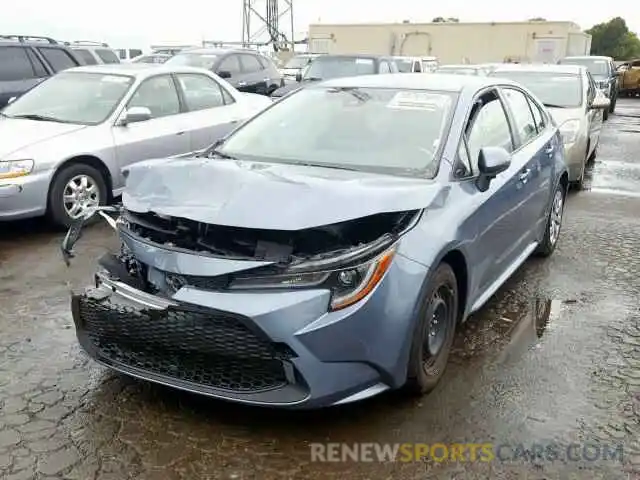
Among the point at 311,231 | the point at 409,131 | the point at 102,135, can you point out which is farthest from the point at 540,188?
the point at 102,135

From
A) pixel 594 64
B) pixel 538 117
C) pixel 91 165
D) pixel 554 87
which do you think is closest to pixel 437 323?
pixel 538 117

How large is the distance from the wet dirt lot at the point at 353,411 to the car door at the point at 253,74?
10505 mm

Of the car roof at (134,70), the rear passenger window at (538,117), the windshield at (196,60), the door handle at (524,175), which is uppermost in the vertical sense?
the car roof at (134,70)

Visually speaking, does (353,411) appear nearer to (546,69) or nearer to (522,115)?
(522,115)

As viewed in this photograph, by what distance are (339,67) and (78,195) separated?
972cm

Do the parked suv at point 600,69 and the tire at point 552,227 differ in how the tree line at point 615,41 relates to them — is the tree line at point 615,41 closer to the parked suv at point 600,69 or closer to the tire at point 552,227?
the parked suv at point 600,69

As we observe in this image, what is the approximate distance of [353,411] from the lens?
11.2 ft

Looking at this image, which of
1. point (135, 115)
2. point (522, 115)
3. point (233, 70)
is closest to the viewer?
point (522, 115)

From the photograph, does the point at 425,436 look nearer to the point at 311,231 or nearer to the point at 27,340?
the point at 311,231

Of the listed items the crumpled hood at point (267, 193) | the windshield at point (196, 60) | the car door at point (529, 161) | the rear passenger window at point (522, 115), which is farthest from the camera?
the windshield at point (196, 60)

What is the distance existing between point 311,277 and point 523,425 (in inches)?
51.4

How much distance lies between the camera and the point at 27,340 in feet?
13.7

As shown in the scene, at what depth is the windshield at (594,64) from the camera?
20.1 m

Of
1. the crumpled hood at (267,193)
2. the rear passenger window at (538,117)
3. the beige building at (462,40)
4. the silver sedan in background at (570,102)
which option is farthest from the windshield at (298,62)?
the crumpled hood at (267,193)
